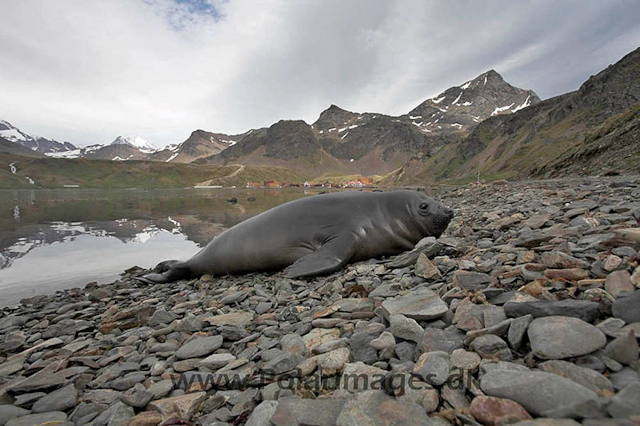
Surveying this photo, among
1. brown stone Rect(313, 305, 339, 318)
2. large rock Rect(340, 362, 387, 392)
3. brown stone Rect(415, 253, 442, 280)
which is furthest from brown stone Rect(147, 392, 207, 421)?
brown stone Rect(415, 253, 442, 280)

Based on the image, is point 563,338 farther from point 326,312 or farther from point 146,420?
point 146,420

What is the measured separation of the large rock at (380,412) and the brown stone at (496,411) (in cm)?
22

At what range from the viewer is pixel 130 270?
862 cm

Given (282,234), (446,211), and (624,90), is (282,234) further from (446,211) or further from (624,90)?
(624,90)

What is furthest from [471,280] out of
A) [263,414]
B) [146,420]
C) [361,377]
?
[146,420]

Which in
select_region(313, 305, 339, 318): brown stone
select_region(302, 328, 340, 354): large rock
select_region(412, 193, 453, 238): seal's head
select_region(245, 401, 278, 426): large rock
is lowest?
select_region(302, 328, 340, 354): large rock

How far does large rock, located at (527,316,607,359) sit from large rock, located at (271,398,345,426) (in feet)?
3.62

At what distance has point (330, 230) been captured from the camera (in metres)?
5.80

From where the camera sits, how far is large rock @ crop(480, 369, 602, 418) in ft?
4.07

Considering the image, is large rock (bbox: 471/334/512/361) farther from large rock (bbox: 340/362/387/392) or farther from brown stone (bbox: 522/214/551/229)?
brown stone (bbox: 522/214/551/229)

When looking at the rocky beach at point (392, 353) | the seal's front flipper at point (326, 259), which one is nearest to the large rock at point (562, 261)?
the rocky beach at point (392, 353)

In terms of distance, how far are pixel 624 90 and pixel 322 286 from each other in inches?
2310

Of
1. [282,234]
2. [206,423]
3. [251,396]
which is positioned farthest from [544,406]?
[282,234]

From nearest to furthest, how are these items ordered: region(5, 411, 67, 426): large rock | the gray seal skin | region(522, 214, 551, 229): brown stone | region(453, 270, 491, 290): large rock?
1. region(5, 411, 67, 426): large rock
2. region(453, 270, 491, 290): large rock
3. region(522, 214, 551, 229): brown stone
4. the gray seal skin
